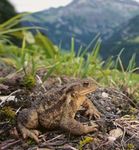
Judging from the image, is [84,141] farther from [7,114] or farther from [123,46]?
[123,46]

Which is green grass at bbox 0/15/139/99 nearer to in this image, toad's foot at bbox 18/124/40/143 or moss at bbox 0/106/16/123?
moss at bbox 0/106/16/123

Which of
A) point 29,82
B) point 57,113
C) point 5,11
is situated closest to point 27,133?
point 57,113

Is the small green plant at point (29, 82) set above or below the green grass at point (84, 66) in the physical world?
above

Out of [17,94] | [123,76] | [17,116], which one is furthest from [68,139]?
[123,76]

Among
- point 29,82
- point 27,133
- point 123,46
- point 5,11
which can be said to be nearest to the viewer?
point 27,133

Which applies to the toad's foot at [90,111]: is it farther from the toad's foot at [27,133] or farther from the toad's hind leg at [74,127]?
the toad's foot at [27,133]

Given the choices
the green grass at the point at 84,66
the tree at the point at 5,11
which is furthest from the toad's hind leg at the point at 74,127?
the tree at the point at 5,11

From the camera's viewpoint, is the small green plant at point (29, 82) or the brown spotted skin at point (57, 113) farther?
the small green plant at point (29, 82)
